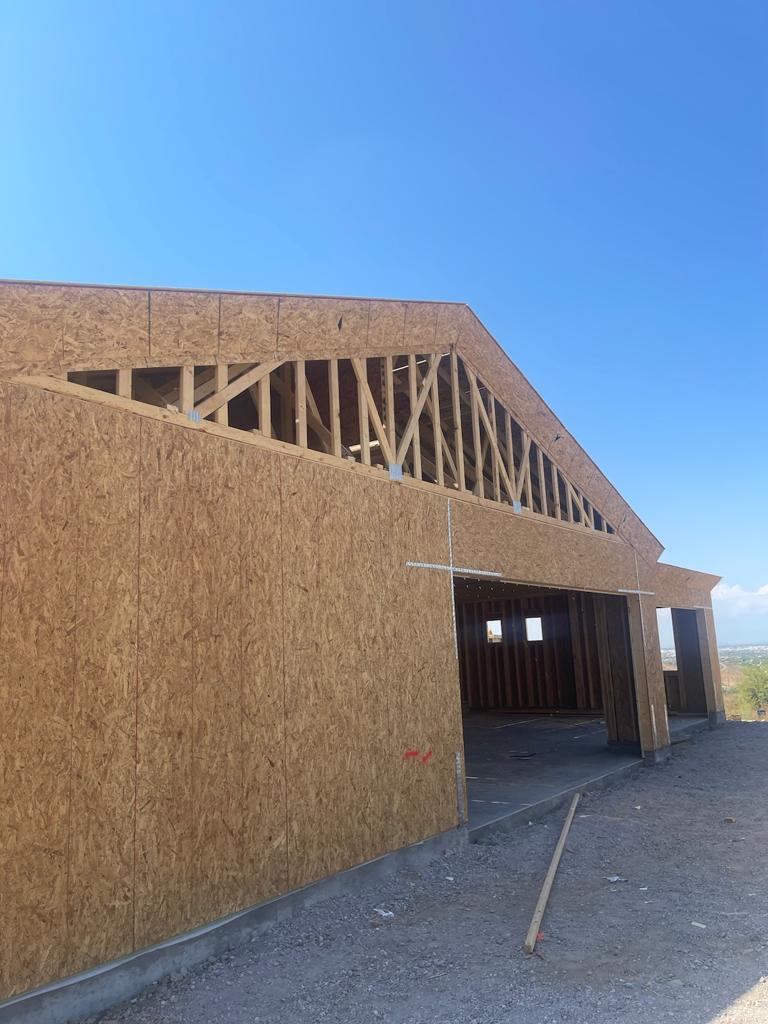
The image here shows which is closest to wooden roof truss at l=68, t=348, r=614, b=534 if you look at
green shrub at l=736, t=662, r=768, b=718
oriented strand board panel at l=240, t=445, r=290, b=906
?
oriented strand board panel at l=240, t=445, r=290, b=906

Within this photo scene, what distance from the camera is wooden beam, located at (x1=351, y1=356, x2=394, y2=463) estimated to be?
268 inches

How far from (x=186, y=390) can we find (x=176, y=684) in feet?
7.27

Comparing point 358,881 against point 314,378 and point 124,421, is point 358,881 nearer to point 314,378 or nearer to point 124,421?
point 124,421

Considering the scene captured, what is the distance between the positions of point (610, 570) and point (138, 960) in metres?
9.73

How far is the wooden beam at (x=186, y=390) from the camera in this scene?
4926 mm

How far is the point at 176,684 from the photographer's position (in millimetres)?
4457

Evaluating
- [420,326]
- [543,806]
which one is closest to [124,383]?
[420,326]

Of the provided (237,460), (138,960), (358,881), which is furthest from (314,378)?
(138,960)

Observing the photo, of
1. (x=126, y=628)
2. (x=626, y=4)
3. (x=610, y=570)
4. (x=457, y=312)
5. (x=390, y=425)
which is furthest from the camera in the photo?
(x=626, y=4)

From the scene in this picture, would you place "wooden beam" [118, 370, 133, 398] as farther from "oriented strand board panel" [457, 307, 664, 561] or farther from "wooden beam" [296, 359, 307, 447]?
"oriented strand board panel" [457, 307, 664, 561]

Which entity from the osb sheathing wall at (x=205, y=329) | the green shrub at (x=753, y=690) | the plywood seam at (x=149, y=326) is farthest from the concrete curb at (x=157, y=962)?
the green shrub at (x=753, y=690)

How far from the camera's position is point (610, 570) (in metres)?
11.6

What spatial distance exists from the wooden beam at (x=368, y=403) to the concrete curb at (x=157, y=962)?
4096 millimetres

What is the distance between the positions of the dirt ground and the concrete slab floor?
4.25ft
